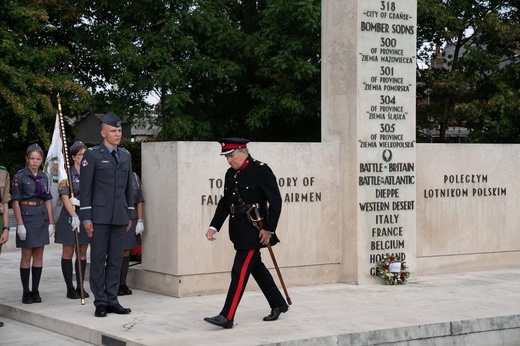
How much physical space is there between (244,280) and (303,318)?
85 centimetres

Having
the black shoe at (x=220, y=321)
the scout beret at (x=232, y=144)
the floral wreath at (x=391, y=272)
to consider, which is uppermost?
the scout beret at (x=232, y=144)

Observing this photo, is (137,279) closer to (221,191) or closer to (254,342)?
(221,191)

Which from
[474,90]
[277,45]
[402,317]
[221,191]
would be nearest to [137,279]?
[221,191]

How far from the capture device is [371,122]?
12.3 meters

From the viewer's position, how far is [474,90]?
3344cm

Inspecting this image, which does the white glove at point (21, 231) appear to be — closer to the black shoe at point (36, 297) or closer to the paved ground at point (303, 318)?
the black shoe at point (36, 297)

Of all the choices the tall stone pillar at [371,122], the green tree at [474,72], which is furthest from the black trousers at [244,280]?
the green tree at [474,72]

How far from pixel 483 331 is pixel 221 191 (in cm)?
365

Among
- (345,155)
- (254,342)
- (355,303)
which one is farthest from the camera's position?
(345,155)

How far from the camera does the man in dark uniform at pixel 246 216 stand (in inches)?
361

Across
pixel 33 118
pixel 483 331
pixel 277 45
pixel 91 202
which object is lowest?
pixel 483 331

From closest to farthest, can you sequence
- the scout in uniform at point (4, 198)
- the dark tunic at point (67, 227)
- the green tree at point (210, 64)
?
the scout in uniform at point (4, 198)
the dark tunic at point (67, 227)
the green tree at point (210, 64)

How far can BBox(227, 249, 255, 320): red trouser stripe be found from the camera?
9.04 meters

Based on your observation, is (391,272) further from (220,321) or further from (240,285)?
(220,321)
